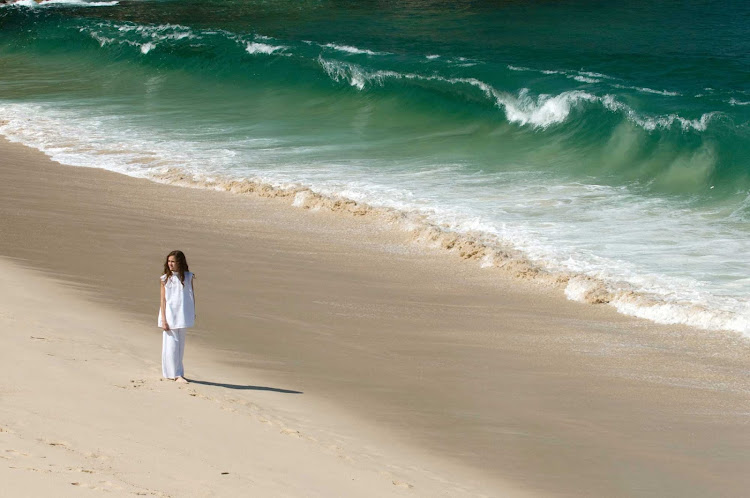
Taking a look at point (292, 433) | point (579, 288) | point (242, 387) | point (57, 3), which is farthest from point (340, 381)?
point (57, 3)

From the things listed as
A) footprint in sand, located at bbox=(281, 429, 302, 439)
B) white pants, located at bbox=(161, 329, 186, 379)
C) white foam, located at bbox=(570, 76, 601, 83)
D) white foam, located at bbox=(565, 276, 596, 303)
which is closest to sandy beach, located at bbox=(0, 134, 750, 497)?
footprint in sand, located at bbox=(281, 429, 302, 439)

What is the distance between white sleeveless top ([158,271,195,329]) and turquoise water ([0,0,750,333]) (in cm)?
450

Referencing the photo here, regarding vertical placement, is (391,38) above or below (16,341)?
above

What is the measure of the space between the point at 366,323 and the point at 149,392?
2.70 metres

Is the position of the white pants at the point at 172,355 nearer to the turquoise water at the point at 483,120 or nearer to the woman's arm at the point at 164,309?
the woman's arm at the point at 164,309

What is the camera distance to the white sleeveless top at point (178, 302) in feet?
25.3

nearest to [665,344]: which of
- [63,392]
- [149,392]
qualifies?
[149,392]

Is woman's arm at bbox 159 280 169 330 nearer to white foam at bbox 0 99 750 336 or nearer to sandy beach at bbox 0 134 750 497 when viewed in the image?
sandy beach at bbox 0 134 750 497

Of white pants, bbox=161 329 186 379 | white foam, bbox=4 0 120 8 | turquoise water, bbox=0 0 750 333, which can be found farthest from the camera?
white foam, bbox=4 0 120 8

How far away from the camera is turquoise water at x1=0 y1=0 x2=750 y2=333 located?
1251 cm

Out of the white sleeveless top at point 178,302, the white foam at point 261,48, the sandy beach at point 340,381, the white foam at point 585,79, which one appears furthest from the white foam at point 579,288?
the white foam at point 261,48

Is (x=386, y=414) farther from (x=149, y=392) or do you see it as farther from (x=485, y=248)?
(x=485, y=248)

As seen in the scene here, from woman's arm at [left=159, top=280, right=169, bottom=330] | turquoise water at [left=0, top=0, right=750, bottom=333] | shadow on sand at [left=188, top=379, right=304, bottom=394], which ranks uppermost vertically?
turquoise water at [left=0, top=0, right=750, bottom=333]

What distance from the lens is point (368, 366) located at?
27.4 feet
